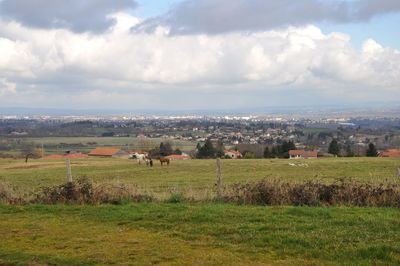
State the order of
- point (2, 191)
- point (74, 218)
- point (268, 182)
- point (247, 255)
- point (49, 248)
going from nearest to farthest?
point (247, 255)
point (49, 248)
point (74, 218)
point (268, 182)
point (2, 191)

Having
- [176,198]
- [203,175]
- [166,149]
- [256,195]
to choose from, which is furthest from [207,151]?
[256,195]

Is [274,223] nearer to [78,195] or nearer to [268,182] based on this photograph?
[268,182]

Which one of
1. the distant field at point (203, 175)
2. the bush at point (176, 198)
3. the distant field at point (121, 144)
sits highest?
the bush at point (176, 198)

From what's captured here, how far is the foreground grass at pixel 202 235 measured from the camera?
798 centimetres

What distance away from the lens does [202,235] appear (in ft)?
32.2

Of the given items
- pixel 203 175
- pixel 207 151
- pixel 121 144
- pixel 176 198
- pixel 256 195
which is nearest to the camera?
pixel 256 195

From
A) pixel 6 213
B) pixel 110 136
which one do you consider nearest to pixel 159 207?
pixel 6 213

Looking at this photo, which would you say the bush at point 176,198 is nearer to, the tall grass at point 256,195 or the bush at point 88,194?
the tall grass at point 256,195

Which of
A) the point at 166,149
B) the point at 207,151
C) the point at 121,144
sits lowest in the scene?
the point at 121,144

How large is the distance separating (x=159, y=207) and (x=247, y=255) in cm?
544

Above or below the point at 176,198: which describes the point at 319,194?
above

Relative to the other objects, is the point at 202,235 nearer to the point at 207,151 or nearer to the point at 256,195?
the point at 256,195

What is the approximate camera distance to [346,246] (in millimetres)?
8266

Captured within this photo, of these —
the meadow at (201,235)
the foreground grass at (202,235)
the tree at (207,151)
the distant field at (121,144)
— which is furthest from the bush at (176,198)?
the distant field at (121,144)
